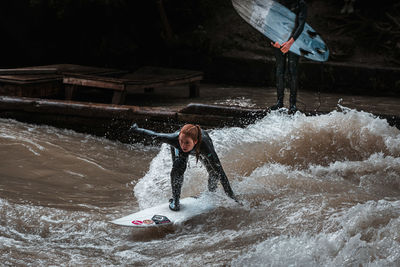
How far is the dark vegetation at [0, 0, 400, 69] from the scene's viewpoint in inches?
488

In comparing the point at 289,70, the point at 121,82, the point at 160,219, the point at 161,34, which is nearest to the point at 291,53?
the point at 289,70

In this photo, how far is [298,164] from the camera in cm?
597

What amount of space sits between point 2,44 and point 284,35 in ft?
29.7

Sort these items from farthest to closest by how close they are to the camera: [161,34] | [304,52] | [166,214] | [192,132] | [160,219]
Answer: [161,34], [304,52], [166,214], [160,219], [192,132]

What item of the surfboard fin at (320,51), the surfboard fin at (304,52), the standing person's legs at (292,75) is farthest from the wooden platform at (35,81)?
the surfboard fin at (320,51)

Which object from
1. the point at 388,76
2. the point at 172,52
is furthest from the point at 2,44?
the point at 388,76

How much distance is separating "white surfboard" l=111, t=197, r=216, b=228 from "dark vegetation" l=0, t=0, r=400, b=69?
833 cm

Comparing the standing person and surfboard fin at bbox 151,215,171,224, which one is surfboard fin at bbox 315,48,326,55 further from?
surfboard fin at bbox 151,215,171,224

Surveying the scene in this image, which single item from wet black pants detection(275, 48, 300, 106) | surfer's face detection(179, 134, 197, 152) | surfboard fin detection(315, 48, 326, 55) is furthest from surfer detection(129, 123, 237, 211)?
surfboard fin detection(315, 48, 326, 55)

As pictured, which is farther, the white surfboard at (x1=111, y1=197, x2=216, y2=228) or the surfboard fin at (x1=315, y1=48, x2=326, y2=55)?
the surfboard fin at (x1=315, y1=48, x2=326, y2=55)

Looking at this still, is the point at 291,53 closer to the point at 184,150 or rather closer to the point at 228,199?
the point at 228,199

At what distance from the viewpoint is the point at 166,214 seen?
4.24 meters

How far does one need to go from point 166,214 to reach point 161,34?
30.0 feet

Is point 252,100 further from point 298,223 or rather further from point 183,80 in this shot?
point 298,223
